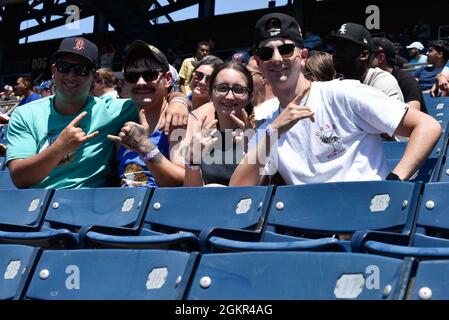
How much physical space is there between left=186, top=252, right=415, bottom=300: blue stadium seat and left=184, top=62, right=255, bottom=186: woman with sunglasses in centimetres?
151

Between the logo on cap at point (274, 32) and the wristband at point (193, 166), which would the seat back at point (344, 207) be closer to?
the wristband at point (193, 166)

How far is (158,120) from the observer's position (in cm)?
450

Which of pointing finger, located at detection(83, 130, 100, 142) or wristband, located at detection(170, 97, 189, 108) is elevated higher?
wristband, located at detection(170, 97, 189, 108)

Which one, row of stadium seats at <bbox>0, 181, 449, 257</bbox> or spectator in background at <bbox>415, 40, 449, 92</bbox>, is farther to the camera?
spectator in background at <bbox>415, 40, 449, 92</bbox>

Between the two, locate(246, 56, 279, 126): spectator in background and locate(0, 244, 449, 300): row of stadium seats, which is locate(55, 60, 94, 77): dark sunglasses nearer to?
locate(246, 56, 279, 126): spectator in background

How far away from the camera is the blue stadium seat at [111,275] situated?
2.46 metres

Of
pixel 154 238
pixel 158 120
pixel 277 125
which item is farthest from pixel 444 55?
pixel 154 238

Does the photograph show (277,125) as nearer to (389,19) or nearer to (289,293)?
(289,293)

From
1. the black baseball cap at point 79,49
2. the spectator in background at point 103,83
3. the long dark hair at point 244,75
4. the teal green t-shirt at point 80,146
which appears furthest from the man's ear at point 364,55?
the spectator in background at point 103,83

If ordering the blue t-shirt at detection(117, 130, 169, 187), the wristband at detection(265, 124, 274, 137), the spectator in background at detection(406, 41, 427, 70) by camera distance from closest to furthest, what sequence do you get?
the wristband at detection(265, 124, 274, 137) → the blue t-shirt at detection(117, 130, 169, 187) → the spectator in background at detection(406, 41, 427, 70)

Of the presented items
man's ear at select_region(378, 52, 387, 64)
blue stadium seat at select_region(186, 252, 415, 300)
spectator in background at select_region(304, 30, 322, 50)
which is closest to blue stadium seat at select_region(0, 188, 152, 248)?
blue stadium seat at select_region(186, 252, 415, 300)

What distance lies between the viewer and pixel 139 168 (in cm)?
439

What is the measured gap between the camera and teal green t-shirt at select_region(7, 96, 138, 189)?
448cm

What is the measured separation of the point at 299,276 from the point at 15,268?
116 cm
